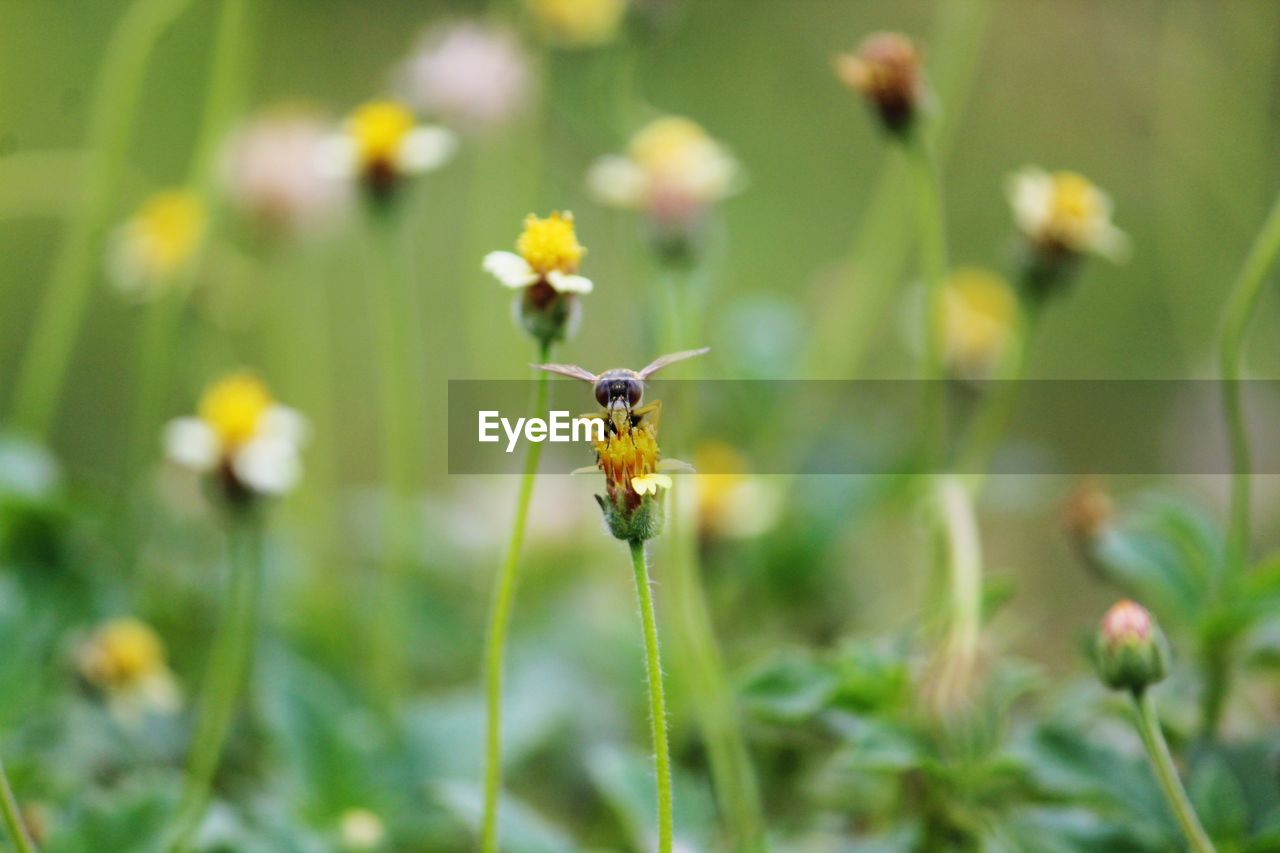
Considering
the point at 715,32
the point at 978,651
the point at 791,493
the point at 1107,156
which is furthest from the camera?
the point at 715,32

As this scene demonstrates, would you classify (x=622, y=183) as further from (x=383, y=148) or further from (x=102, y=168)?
(x=102, y=168)

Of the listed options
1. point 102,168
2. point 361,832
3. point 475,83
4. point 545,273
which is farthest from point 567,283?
point 475,83

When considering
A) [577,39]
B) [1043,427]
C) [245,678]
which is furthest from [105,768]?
[1043,427]

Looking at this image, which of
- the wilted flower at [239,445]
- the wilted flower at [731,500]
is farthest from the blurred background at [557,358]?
the wilted flower at [239,445]

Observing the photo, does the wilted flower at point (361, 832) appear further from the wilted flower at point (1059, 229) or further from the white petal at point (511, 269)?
the wilted flower at point (1059, 229)

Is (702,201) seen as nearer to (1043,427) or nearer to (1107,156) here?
(1043,427)

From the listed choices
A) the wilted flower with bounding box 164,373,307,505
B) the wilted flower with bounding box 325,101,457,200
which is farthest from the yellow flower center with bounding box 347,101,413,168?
the wilted flower with bounding box 164,373,307,505
